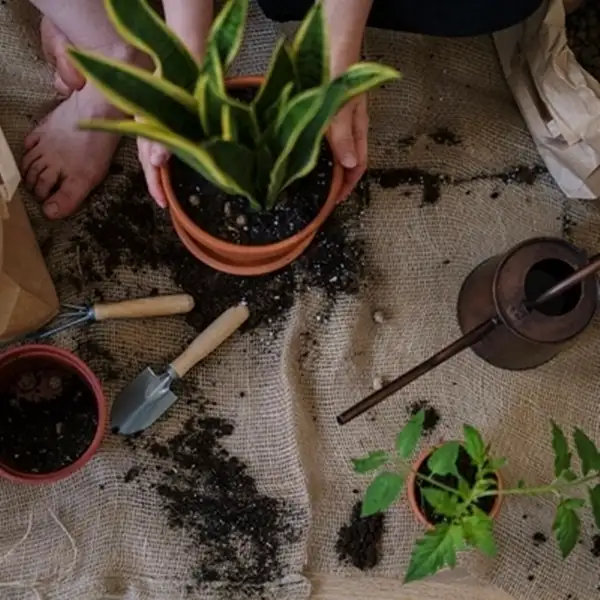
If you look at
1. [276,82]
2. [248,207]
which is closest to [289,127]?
[276,82]

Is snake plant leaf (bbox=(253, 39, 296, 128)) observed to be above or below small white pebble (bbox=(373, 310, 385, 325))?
above

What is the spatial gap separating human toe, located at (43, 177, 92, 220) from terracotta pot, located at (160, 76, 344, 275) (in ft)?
0.41

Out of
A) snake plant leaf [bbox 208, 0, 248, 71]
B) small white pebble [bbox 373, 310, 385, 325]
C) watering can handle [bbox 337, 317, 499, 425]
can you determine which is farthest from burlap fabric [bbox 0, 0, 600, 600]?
snake plant leaf [bbox 208, 0, 248, 71]

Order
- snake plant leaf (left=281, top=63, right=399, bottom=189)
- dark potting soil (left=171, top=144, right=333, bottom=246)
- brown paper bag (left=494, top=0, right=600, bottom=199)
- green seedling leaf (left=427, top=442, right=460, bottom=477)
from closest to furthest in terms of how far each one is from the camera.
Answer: snake plant leaf (left=281, top=63, right=399, bottom=189) < green seedling leaf (left=427, top=442, right=460, bottom=477) < dark potting soil (left=171, top=144, right=333, bottom=246) < brown paper bag (left=494, top=0, right=600, bottom=199)

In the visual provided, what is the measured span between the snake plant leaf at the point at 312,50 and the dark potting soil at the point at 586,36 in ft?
1.50

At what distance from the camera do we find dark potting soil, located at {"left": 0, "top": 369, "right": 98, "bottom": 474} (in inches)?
41.3

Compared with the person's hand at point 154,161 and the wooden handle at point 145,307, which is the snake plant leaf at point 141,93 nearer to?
the person's hand at point 154,161

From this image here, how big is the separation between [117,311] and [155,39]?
0.35m

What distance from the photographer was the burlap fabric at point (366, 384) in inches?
41.7

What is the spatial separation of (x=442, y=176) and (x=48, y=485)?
20.9 inches

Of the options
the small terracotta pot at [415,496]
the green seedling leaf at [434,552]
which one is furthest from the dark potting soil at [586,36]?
the green seedling leaf at [434,552]

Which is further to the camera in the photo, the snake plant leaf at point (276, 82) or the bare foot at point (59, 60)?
the bare foot at point (59, 60)

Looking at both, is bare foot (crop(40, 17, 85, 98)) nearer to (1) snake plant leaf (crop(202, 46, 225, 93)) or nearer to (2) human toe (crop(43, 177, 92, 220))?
(2) human toe (crop(43, 177, 92, 220))

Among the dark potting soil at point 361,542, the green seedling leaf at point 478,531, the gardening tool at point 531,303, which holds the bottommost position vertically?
the dark potting soil at point 361,542
